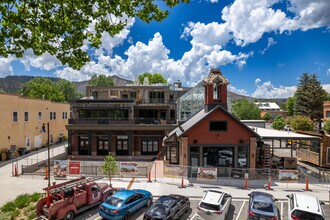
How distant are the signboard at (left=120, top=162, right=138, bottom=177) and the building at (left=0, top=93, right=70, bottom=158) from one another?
18.1m

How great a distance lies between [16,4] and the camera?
7824 millimetres

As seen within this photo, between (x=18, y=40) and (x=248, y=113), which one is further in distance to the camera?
(x=248, y=113)

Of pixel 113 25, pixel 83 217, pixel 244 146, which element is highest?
pixel 113 25

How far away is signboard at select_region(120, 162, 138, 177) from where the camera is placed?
861 inches

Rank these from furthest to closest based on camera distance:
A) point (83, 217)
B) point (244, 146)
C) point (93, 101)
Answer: point (93, 101) → point (244, 146) → point (83, 217)

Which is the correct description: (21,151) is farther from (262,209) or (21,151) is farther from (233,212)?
(262,209)

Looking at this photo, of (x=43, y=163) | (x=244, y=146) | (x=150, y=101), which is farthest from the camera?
(x=150, y=101)

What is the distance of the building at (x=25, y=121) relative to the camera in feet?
99.5

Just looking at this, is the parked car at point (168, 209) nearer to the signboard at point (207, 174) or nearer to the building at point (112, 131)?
the signboard at point (207, 174)

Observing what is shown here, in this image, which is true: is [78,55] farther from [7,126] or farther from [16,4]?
[7,126]

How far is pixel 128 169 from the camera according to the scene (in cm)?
2188

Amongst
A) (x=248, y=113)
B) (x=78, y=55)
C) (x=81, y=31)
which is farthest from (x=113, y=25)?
(x=248, y=113)

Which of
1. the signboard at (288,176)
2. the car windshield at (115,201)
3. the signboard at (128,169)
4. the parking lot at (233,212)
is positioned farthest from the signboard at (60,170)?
the signboard at (288,176)

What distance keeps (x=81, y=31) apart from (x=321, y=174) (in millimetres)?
23718
